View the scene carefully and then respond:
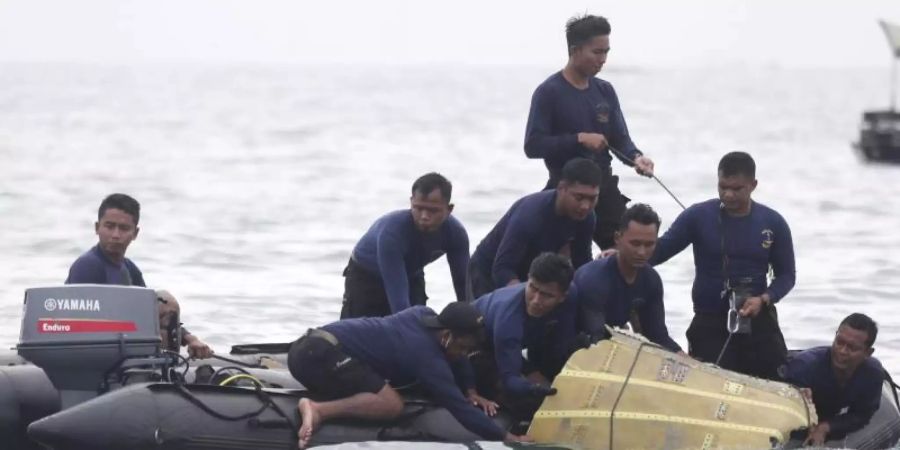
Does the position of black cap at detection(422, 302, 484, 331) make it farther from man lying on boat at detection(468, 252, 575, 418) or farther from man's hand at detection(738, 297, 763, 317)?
man's hand at detection(738, 297, 763, 317)

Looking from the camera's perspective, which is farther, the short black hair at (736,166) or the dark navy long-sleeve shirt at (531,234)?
the dark navy long-sleeve shirt at (531,234)

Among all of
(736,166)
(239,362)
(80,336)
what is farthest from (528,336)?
(80,336)

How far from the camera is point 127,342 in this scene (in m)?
10.8

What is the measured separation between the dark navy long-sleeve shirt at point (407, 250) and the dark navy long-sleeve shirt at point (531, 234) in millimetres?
309

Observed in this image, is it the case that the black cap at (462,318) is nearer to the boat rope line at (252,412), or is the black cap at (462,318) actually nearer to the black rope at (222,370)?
the boat rope line at (252,412)

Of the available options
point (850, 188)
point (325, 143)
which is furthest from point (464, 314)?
point (325, 143)

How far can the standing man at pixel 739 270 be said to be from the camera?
11352 millimetres

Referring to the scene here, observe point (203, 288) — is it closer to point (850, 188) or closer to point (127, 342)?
point (127, 342)

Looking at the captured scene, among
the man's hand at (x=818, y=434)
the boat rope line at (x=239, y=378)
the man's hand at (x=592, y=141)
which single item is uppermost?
the man's hand at (x=592, y=141)

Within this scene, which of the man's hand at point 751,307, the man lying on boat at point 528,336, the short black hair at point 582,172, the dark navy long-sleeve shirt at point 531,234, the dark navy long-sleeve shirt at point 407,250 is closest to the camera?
the man lying on boat at point 528,336

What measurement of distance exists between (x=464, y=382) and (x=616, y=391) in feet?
2.73

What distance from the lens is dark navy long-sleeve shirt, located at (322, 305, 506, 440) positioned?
1041 cm

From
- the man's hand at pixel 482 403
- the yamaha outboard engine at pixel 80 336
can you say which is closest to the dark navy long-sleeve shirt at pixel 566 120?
the man's hand at pixel 482 403

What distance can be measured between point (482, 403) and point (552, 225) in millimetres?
1260
